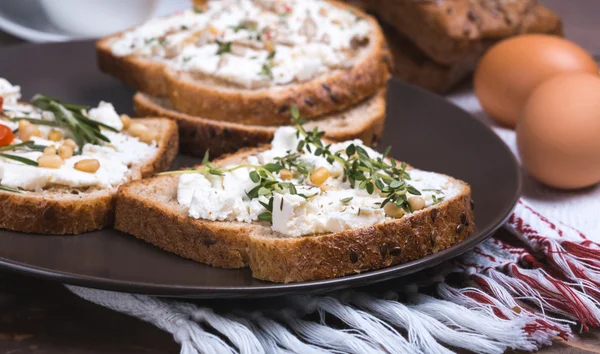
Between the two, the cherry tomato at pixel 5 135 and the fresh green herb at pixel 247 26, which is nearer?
the cherry tomato at pixel 5 135

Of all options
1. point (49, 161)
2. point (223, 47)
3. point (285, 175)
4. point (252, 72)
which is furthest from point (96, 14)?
point (285, 175)

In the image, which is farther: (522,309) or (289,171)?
(289,171)

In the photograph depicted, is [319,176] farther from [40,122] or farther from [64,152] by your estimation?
[40,122]

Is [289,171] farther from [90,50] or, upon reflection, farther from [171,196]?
[90,50]

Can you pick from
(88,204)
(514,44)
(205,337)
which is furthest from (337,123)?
(205,337)

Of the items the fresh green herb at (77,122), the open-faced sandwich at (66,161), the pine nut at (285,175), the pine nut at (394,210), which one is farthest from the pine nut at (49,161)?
the pine nut at (394,210)

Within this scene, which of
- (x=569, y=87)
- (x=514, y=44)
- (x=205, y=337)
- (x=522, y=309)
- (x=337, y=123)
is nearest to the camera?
(x=205, y=337)

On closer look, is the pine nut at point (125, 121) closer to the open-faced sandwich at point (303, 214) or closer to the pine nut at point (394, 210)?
the open-faced sandwich at point (303, 214)
